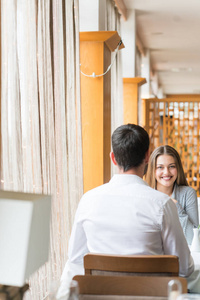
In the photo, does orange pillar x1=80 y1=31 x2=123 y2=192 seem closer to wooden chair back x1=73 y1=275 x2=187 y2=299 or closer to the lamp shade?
wooden chair back x1=73 y1=275 x2=187 y2=299

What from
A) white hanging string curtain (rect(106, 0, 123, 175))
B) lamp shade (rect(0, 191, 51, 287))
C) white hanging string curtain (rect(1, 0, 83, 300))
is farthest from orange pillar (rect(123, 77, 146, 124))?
lamp shade (rect(0, 191, 51, 287))

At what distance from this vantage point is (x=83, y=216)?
194 centimetres

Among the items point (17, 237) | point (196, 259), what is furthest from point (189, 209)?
point (17, 237)

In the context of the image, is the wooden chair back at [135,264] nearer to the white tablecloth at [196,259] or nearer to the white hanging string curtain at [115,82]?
the white tablecloth at [196,259]

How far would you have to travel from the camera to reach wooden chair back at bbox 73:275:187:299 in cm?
150

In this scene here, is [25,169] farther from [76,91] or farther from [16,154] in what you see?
[76,91]

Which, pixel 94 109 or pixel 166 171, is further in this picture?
pixel 94 109

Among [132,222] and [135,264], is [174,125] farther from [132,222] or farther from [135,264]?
[135,264]

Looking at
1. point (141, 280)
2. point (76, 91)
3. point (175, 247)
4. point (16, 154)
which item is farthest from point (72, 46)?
point (141, 280)

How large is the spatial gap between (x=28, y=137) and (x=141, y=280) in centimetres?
100

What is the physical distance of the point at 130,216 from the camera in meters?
1.84

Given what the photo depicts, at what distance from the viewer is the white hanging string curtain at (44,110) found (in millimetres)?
1954

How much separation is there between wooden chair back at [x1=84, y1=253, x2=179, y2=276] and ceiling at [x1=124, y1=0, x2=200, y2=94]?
15.4ft

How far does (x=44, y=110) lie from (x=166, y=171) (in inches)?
41.1
